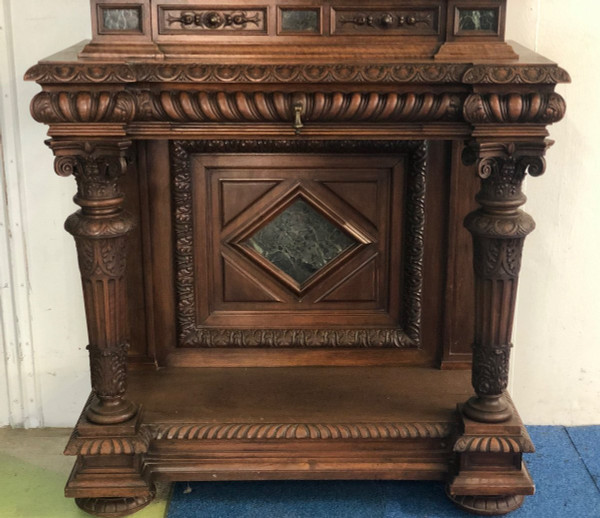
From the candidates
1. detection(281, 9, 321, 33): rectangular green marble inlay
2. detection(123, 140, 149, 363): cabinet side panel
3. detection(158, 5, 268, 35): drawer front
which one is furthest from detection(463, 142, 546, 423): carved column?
detection(123, 140, 149, 363): cabinet side panel

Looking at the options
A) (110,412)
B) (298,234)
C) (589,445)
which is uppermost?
(298,234)

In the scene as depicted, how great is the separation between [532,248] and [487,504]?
0.78 metres

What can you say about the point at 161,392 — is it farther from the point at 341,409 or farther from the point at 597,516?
the point at 597,516

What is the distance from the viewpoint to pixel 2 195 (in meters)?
2.56

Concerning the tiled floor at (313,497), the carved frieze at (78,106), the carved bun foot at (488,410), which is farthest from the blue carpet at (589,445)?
the carved frieze at (78,106)

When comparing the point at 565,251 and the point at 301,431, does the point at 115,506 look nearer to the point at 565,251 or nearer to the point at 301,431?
the point at 301,431

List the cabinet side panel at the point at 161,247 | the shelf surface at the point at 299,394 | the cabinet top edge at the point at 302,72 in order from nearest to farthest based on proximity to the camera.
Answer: the cabinet top edge at the point at 302,72
the shelf surface at the point at 299,394
the cabinet side panel at the point at 161,247

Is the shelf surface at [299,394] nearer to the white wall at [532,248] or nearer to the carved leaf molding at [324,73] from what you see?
the white wall at [532,248]

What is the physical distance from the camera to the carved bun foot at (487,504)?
7.34 feet

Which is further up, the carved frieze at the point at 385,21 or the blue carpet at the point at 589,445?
the carved frieze at the point at 385,21

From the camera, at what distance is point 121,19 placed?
207cm

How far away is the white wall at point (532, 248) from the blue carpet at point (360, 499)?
35 cm

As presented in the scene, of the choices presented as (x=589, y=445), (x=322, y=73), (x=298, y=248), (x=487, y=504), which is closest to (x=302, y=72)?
(x=322, y=73)

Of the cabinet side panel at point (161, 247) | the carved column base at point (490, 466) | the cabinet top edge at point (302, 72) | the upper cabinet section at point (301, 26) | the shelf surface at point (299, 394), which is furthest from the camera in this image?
the cabinet side panel at point (161, 247)
